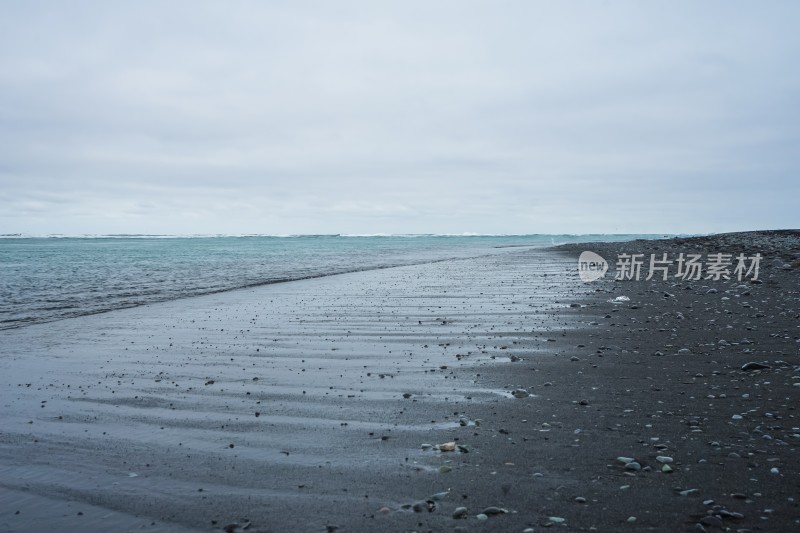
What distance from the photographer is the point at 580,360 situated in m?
8.89

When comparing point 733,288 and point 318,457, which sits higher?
point 733,288

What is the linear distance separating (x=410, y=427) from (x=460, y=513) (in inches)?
76.0

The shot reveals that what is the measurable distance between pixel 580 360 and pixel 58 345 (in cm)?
1015

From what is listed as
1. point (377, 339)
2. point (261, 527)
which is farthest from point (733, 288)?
point (261, 527)

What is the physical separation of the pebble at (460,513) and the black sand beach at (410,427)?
2 cm

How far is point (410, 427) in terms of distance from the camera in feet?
19.5

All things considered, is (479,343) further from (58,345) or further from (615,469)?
(58,345)

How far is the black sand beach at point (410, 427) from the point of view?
4117 millimetres

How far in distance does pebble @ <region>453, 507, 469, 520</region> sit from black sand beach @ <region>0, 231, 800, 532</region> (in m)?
0.02
